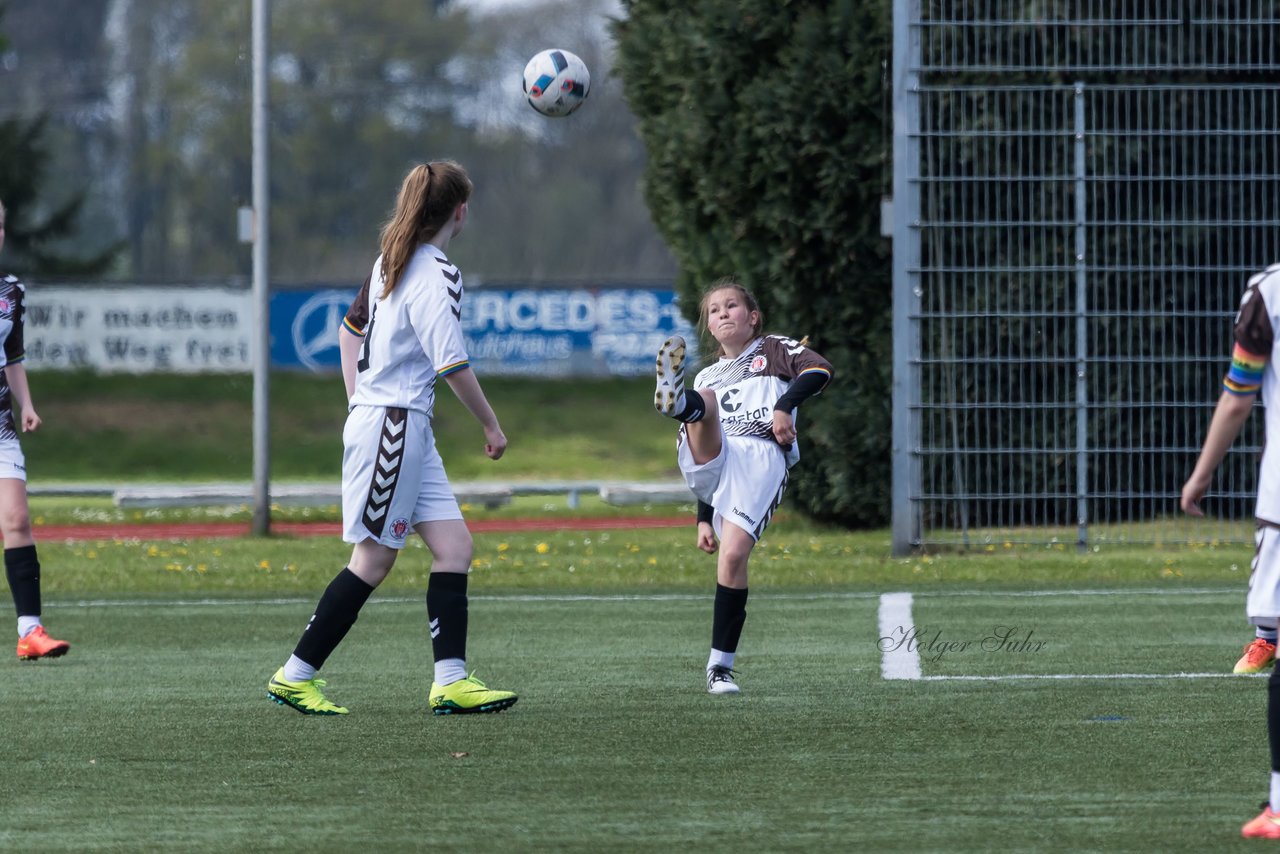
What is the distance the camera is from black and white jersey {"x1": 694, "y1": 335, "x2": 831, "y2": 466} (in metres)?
7.33

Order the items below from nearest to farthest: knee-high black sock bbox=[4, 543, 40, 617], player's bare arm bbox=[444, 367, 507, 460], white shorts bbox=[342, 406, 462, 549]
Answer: player's bare arm bbox=[444, 367, 507, 460]
white shorts bbox=[342, 406, 462, 549]
knee-high black sock bbox=[4, 543, 40, 617]

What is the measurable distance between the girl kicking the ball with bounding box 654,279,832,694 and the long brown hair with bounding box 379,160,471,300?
49.7 inches

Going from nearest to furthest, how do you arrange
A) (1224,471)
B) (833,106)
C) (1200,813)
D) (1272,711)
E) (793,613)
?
(1272,711) < (1200,813) < (793,613) < (1224,471) < (833,106)

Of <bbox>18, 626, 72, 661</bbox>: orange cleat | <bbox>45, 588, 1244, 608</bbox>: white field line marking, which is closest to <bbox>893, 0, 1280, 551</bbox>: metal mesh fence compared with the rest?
<bbox>45, 588, 1244, 608</bbox>: white field line marking

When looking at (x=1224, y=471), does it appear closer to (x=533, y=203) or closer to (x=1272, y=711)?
(x=1272, y=711)

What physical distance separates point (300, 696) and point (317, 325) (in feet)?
85.8

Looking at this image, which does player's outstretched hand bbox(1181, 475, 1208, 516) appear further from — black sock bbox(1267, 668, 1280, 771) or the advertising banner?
the advertising banner

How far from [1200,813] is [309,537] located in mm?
12219

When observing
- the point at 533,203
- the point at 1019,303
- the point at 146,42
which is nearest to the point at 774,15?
the point at 1019,303

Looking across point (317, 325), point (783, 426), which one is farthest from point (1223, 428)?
point (317, 325)

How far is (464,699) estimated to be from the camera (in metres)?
6.69

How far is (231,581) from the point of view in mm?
12258

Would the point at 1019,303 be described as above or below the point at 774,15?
below

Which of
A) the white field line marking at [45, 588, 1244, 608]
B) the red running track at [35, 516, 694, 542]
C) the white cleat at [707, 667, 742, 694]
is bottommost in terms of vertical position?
the red running track at [35, 516, 694, 542]
